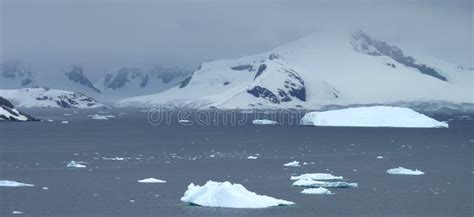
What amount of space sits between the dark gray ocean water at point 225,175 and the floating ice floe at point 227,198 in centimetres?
91

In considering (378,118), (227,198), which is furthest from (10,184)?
(378,118)

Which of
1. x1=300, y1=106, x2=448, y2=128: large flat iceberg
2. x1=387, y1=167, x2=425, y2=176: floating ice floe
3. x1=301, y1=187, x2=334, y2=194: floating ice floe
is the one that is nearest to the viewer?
x1=301, y1=187, x2=334, y2=194: floating ice floe

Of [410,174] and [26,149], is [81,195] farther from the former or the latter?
[26,149]

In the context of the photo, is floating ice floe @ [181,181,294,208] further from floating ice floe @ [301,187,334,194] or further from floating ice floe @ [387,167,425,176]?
floating ice floe @ [387,167,425,176]

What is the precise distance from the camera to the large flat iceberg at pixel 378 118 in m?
173

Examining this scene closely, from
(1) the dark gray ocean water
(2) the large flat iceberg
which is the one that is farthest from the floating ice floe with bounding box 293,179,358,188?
(2) the large flat iceberg

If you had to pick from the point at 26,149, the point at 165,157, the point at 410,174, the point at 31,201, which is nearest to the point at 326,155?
the point at 165,157

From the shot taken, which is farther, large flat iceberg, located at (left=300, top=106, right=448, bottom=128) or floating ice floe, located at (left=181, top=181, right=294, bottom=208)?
large flat iceberg, located at (left=300, top=106, right=448, bottom=128)

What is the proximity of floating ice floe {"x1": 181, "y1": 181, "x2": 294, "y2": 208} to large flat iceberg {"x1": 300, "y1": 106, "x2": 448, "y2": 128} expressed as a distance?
394 feet

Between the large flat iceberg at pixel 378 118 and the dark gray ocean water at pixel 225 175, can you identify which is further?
the large flat iceberg at pixel 378 118

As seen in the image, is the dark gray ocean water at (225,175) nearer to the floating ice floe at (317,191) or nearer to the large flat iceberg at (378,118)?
the floating ice floe at (317,191)

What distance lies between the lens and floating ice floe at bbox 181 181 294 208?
54.0m

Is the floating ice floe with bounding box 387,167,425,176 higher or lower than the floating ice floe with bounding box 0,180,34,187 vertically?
higher

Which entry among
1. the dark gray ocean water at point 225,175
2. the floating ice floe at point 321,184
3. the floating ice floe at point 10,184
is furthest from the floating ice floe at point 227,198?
the floating ice floe at point 10,184
